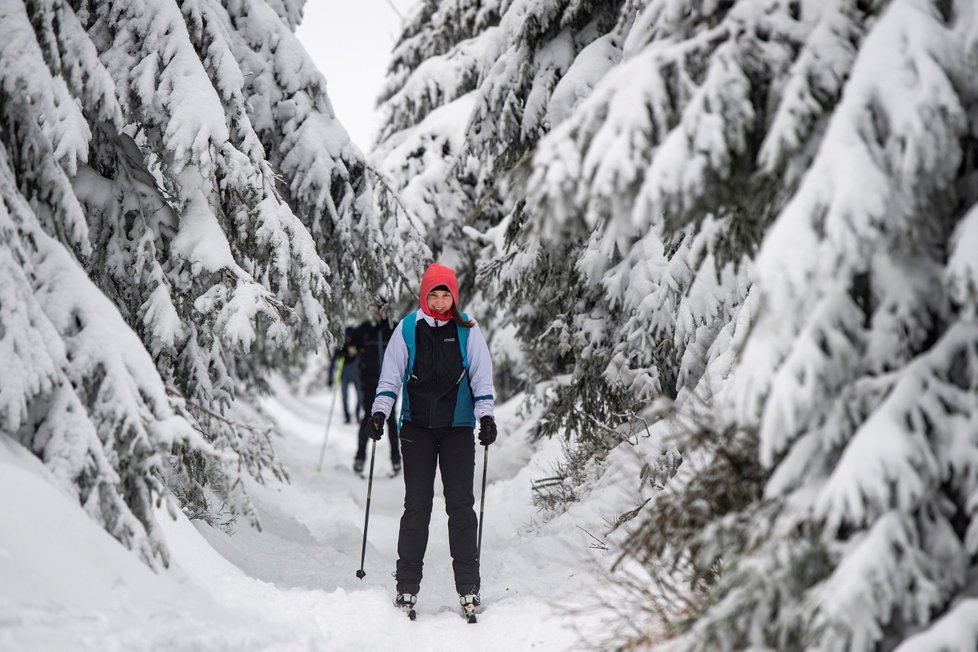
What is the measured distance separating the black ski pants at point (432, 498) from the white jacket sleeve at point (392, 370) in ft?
0.77

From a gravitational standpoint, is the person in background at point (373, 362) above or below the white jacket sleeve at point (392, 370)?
above

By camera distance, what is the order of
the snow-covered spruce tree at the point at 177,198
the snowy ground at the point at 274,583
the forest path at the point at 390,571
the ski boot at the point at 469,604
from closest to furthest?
the snowy ground at the point at 274,583, the snow-covered spruce tree at the point at 177,198, the forest path at the point at 390,571, the ski boot at the point at 469,604

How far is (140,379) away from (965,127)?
343 cm

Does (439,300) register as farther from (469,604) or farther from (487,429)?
(469,604)

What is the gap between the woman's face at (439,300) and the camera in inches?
210

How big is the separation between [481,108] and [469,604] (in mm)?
4850

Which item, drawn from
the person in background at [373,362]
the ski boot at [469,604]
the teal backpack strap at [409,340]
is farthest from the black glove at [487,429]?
the person in background at [373,362]

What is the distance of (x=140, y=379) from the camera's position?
3.74 metres

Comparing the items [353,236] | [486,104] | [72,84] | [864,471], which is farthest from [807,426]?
[486,104]

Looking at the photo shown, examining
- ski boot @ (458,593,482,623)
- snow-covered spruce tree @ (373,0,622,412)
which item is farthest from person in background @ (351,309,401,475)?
ski boot @ (458,593,482,623)

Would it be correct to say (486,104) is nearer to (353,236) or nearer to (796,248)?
(353,236)

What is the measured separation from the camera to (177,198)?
5590 mm

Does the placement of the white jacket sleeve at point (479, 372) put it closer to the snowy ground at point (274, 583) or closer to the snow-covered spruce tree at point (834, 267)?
the snowy ground at point (274, 583)

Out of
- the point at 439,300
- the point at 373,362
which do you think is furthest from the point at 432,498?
the point at 373,362
